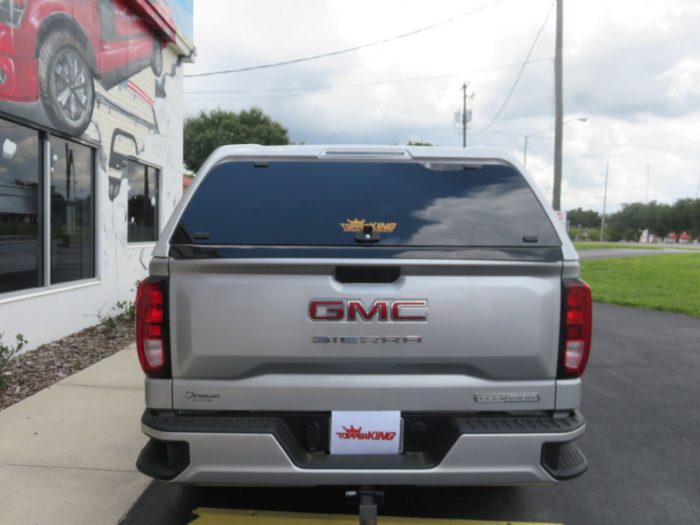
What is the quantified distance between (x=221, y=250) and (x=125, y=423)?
2.71 m

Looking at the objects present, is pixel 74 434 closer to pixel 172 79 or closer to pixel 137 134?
pixel 137 134

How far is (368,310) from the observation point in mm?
2418

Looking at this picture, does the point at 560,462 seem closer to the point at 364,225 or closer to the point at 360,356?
the point at 360,356

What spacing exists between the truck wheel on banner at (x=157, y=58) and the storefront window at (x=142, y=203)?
1.90m

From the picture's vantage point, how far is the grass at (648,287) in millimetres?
12205

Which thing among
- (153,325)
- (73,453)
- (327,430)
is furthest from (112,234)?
(327,430)

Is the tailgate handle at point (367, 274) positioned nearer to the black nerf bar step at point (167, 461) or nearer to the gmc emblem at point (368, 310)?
the gmc emblem at point (368, 310)

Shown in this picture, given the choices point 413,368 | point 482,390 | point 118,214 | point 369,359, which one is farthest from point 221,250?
point 118,214

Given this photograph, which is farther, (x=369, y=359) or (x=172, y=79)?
(x=172, y=79)

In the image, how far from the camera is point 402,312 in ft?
7.94

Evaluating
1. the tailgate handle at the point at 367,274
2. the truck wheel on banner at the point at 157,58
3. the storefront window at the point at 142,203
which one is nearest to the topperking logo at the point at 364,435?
the tailgate handle at the point at 367,274

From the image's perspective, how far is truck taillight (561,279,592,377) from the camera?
247cm

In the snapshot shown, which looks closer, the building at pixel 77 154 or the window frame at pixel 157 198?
the building at pixel 77 154

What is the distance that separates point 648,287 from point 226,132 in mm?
32707
